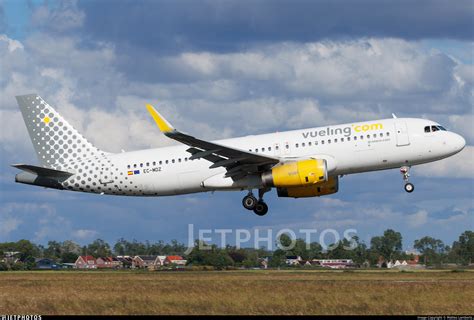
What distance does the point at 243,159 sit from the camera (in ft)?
153

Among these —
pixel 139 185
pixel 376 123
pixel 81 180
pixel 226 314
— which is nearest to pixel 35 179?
pixel 81 180

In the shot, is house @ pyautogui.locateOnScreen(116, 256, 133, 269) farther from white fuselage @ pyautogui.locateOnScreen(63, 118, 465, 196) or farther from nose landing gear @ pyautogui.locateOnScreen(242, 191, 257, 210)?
nose landing gear @ pyautogui.locateOnScreen(242, 191, 257, 210)

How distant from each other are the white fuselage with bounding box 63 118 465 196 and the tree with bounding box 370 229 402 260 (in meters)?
49.0

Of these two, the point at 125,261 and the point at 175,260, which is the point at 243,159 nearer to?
the point at 175,260

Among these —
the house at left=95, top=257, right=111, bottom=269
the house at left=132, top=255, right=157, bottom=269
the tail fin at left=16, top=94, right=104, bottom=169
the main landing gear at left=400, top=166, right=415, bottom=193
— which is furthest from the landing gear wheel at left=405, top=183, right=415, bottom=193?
the house at left=95, top=257, right=111, bottom=269

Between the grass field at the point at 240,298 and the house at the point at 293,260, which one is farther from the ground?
the house at the point at 293,260

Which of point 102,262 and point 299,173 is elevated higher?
point 299,173

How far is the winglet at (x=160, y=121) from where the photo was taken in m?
43.6

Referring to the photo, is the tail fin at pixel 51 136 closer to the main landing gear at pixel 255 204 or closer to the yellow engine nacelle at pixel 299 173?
the main landing gear at pixel 255 204

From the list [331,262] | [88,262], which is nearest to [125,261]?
[88,262]

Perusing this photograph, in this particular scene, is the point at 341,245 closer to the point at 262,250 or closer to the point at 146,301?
the point at 262,250

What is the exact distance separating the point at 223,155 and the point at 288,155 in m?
3.32

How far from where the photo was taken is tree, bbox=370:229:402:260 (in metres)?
97.5

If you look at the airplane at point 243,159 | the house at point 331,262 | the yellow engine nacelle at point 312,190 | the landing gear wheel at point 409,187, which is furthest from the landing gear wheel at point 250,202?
the house at point 331,262
